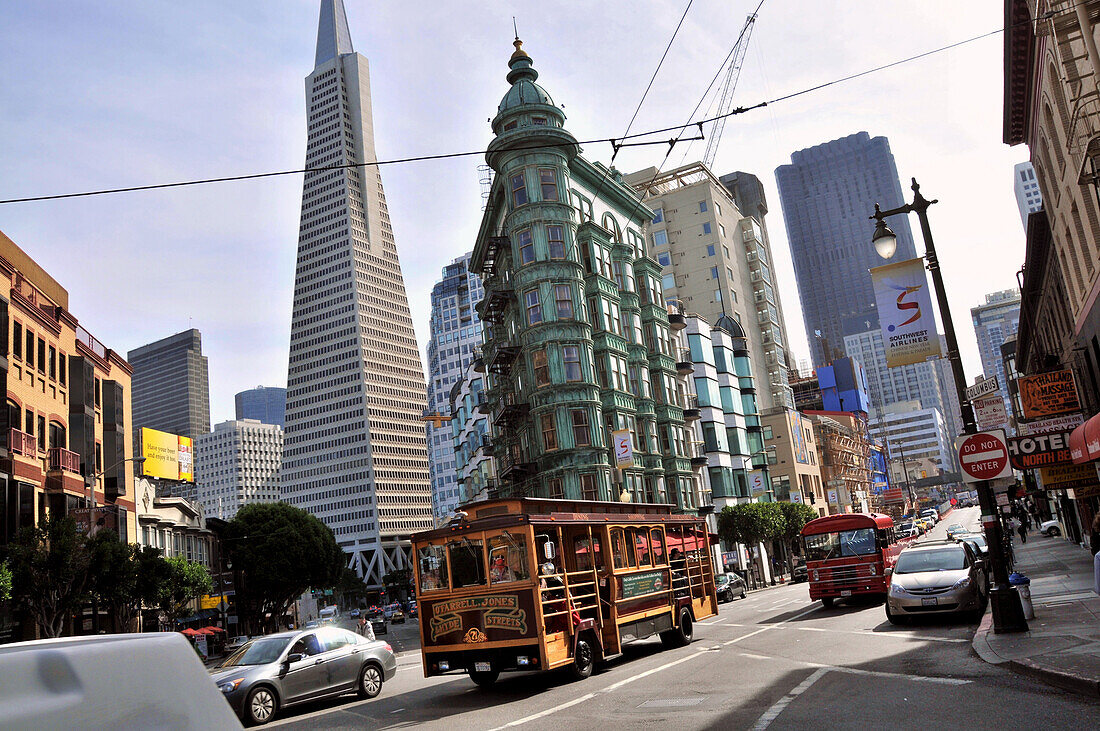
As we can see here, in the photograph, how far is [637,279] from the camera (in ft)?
188

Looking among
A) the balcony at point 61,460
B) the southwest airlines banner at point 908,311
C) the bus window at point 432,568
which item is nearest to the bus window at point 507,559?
the bus window at point 432,568

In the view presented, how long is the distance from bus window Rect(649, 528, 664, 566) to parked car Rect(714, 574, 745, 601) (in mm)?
25662

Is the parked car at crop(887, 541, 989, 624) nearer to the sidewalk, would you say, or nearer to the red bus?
the sidewalk

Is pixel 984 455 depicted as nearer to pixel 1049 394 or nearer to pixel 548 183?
pixel 1049 394

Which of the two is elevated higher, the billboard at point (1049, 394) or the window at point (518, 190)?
the window at point (518, 190)

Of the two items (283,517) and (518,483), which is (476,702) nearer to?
(518,483)

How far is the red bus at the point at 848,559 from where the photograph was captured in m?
25.5

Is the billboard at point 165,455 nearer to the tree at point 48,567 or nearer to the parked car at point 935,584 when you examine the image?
the tree at point 48,567

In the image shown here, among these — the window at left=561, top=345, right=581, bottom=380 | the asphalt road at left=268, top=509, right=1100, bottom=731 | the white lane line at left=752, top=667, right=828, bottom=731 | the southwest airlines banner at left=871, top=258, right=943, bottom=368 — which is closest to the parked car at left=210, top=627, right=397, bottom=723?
the asphalt road at left=268, top=509, right=1100, bottom=731

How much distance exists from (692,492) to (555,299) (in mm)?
18066

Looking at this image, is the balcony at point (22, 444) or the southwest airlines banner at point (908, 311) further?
the balcony at point (22, 444)

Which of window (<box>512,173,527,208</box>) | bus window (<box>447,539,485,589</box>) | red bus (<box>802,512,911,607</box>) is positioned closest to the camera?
bus window (<box>447,539,485,589</box>)

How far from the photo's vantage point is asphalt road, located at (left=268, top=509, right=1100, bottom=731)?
9984 millimetres

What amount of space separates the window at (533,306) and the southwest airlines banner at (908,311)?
101 ft
